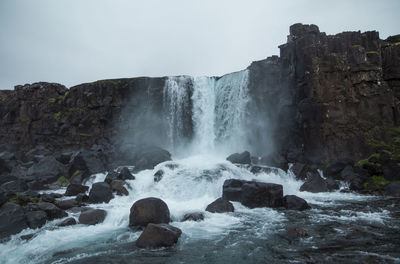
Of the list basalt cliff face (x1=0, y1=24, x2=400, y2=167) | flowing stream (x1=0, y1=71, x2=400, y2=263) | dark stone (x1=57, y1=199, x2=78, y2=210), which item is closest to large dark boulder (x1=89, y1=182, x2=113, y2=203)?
flowing stream (x1=0, y1=71, x2=400, y2=263)

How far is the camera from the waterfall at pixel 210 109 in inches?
1276

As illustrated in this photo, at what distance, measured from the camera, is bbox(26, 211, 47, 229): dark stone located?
1202 centimetres

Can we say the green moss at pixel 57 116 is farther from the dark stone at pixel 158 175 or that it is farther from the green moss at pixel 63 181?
the dark stone at pixel 158 175

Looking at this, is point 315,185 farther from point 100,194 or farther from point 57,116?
point 57,116

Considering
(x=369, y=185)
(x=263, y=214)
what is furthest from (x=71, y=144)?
(x=369, y=185)

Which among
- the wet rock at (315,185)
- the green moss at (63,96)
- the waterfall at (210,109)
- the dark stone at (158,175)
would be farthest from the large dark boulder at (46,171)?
the wet rock at (315,185)

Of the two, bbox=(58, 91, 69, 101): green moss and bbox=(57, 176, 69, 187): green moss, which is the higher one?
bbox=(58, 91, 69, 101): green moss

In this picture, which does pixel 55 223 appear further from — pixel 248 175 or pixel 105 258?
pixel 248 175

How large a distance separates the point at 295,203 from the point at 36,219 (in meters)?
12.4

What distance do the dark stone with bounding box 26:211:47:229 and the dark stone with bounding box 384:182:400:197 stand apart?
19.6 meters

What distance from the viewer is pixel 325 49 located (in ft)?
83.2

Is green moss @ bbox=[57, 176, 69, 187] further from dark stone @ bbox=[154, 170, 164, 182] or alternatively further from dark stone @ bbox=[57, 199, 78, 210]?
dark stone @ bbox=[57, 199, 78, 210]

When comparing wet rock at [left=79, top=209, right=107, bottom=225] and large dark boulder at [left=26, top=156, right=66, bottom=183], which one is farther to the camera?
large dark boulder at [left=26, top=156, right=66, bottom=183]

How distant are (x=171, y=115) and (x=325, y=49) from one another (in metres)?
19.3
